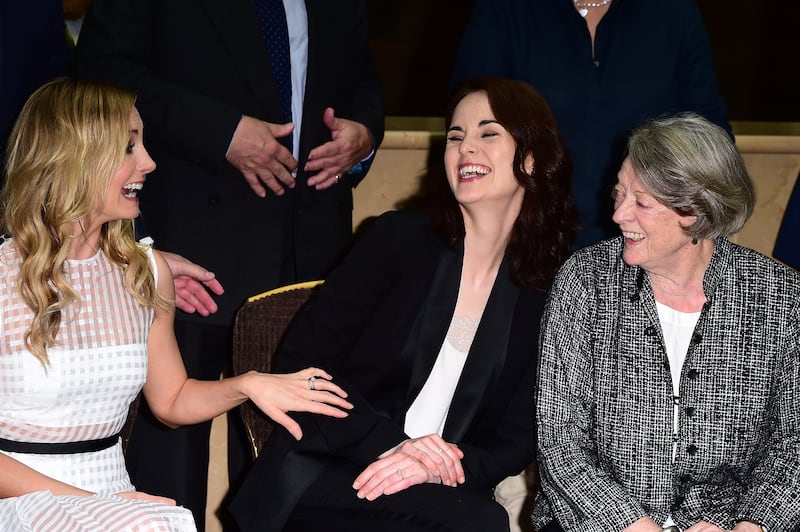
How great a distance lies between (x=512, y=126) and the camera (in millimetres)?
2574

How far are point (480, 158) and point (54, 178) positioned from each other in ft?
3.13

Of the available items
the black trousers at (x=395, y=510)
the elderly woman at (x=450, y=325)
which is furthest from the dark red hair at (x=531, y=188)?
the black trousers at (x=395, y=510)

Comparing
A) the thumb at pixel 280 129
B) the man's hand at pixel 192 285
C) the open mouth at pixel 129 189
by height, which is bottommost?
the man's hand at pixel 192 285

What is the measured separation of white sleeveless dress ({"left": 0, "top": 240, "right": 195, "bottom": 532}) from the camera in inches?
83.3

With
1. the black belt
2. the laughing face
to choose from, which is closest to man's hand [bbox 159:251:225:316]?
the black belt

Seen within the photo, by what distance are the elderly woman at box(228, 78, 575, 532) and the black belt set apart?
1.07ft

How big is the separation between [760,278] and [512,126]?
0.65m

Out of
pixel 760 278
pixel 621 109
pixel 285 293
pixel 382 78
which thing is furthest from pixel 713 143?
pixel 382 78

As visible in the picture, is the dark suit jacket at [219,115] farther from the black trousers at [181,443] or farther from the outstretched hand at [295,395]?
the outstretched hand at [295,395]

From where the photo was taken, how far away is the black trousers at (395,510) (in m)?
2.21

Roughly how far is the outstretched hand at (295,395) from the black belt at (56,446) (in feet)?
1.03

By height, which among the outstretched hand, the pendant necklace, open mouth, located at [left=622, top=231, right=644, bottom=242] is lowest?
the outstretched hand

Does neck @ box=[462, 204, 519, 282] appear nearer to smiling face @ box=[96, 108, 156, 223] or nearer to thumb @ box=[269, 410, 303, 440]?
thumb @ box=[269, 410, 303, 440]

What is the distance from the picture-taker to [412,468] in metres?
2.31
